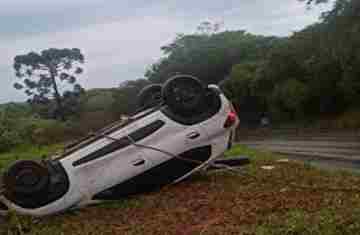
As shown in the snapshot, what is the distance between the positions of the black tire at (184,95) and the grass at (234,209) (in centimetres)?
89

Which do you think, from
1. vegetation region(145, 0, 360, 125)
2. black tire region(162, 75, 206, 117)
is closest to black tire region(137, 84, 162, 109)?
black tire region(162, 75, 206, 117)

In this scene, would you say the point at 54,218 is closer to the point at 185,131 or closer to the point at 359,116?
the point at 185,131

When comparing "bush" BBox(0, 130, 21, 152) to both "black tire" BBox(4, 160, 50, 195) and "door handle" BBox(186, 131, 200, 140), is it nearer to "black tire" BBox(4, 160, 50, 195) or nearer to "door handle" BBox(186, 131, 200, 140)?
"black tire" BBox(4, 160, 50, 195)

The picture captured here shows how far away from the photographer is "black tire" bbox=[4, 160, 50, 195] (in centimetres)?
491

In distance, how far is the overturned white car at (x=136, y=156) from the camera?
4953 millimetres

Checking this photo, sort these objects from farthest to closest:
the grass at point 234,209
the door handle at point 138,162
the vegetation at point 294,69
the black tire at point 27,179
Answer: the vegetation at point 294,69 < the door handle at point 138,162 < the black tire at point 27,179 < the grass at point 234,209

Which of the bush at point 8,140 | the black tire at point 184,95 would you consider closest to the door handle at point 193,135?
the black tire at point 184,95

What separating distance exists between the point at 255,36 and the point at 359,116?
15.7 metres

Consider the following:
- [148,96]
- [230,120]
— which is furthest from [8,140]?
[230,120]

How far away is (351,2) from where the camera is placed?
18922 millimetres

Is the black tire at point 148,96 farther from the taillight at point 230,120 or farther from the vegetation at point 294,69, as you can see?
the vegetation at point 294,69

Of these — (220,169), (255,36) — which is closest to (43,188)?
(220,169)

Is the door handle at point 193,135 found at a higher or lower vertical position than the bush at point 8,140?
higher

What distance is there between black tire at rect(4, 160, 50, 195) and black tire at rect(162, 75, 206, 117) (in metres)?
1.61
